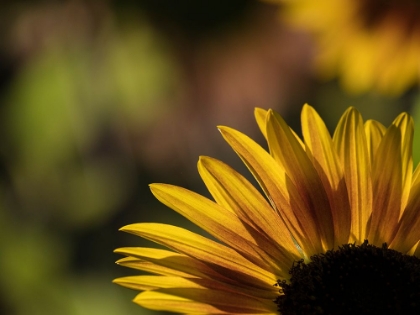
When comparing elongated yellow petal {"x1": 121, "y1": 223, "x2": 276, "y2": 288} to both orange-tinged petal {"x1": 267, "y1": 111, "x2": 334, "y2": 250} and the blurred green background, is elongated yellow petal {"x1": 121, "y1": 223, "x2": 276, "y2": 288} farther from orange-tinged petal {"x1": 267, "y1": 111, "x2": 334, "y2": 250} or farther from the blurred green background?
the blurred green background

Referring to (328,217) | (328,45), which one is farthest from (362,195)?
(328,45)

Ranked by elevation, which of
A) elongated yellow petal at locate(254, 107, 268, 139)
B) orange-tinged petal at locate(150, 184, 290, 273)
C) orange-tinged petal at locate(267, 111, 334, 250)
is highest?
elongated yellow petal at locate(254, 107, 268, 139)

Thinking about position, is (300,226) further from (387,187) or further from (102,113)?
(102,113)

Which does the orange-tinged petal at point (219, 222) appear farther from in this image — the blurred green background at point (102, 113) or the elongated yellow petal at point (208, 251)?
the blurred green background at point (102, 113)

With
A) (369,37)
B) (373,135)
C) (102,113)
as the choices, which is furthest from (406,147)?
(102,113)

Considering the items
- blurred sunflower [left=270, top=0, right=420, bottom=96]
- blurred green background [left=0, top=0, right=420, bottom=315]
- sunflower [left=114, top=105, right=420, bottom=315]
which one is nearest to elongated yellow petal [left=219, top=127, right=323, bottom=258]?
sunflower [left=114, top=105, right=420, bottom=315]
